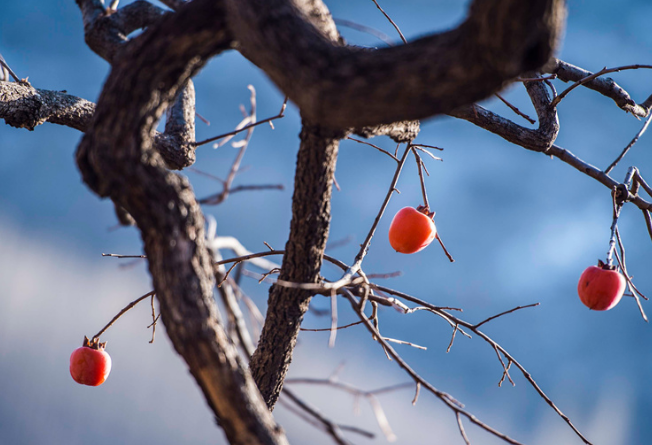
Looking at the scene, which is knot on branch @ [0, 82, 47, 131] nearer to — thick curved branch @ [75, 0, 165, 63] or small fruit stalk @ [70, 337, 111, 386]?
thick curved branch @ [75, 0, 165, 63]

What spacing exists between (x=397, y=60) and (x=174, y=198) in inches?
16.7

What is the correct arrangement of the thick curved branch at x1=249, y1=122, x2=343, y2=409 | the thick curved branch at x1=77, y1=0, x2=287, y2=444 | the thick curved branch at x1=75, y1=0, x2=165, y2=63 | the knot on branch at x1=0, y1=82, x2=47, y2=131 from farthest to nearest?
the thick curved branch at x1=75, y1=0, x2=165, y2=63 → the knot on branch at x1=0, y1=82, x2=47, y2=131 → the thick curved branch at x1=249, y1=122, x2=343, y2=409 → the thick curved branch at x1=77, y1=0, x2=287, y2=444

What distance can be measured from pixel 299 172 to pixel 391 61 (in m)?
0.39

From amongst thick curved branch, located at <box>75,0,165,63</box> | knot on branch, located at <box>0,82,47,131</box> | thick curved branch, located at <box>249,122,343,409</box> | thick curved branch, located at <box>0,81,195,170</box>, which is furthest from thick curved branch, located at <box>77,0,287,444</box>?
thick curved branch, located at <box>75,0,165,63</box>

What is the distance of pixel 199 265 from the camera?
803 millimetres

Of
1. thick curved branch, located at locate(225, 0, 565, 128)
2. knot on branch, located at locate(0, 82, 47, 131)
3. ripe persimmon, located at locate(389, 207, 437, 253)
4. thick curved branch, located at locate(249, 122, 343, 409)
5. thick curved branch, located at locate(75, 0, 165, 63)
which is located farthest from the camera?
thick curved branch, located at locate(75, 0, 165, 63)

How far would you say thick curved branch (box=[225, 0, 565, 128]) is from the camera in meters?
0.60

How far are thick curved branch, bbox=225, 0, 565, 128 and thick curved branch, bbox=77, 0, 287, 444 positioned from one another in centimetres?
10

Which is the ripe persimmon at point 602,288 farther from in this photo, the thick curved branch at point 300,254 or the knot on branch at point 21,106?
the knot on branch at point 21,106

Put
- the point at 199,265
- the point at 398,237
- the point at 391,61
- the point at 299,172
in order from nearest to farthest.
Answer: the point at 391,61, the point at 199,265, the point at 299,172, the point at 398,237

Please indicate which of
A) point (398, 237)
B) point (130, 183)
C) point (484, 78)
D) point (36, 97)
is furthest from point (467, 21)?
point (36, 97)

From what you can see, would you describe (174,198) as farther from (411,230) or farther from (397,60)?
(411,230)

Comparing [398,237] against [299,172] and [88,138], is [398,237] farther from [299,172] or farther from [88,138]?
[88,138]

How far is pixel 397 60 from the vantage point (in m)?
0.70
